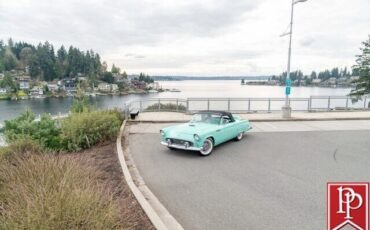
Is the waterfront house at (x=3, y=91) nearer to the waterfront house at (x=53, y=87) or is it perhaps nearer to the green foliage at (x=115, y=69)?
the waterfront house at (x=53, y=87)

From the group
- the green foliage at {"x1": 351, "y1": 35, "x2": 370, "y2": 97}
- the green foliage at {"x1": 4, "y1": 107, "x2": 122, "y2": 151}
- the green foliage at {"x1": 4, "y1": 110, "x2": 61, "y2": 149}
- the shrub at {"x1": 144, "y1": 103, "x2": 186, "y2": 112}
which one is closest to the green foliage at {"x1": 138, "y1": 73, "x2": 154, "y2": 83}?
the green foliage at {"x1": 351, "y1": 35, "x2": 370, "y2": 97}

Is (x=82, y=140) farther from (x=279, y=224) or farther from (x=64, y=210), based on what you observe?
(x=279, y=224)

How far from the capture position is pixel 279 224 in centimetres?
375

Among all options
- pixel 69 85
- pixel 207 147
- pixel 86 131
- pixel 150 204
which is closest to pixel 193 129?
pixel 207 147

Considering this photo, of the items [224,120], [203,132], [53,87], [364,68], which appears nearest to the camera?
[203,132]

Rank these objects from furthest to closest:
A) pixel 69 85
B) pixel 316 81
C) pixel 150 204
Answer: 1. pixel 69 85
2. pixel 316 81
3. pixel 150 204

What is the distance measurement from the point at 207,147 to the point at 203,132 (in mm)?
558

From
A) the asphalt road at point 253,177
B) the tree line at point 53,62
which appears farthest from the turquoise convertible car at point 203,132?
the tree line at point 53,62

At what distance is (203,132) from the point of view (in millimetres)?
7312

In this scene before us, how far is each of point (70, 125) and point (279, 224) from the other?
7957 millimetres

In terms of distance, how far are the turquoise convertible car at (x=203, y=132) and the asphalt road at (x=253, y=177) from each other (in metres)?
0.34

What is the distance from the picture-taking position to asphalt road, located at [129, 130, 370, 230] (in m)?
3.98

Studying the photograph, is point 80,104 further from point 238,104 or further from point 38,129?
point 238,104

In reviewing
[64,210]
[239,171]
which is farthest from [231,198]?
[64,210]
